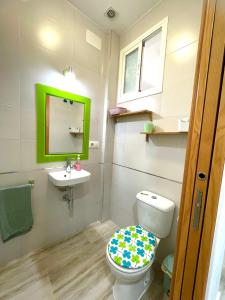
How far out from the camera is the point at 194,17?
118 centimetres

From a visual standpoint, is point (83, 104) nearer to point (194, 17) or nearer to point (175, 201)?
point (194, 17)

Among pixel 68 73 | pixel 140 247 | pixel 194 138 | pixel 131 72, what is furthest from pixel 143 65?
pixel 140 247

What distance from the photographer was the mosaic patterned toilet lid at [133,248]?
1.04 m

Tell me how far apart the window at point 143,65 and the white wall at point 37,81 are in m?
0.30

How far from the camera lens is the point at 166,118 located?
141 cm

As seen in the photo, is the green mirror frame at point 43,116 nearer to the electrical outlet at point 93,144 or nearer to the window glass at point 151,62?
the electrical outlet at point 93,144

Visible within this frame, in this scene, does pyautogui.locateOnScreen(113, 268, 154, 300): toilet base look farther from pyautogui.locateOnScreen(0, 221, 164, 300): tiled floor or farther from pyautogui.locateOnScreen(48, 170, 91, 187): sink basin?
pyautogui.locateOnScreen(48, 170, 91, 187): sink basin

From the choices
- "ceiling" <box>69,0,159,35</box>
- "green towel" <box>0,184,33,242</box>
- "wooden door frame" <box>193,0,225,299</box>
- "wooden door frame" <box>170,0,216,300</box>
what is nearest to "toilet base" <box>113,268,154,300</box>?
"wooden door frame" <box>170,0,216,300</box>

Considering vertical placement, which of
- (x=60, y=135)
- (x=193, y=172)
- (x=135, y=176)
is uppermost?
(x=60, y=135)

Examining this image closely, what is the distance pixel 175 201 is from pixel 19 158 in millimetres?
1552

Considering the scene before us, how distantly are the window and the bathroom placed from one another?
0.04ft

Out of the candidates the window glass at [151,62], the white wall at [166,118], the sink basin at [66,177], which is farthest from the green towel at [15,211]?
the window glass at [151,62]

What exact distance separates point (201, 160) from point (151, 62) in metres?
1.47

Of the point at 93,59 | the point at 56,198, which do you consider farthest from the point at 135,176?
the point at 93,59
